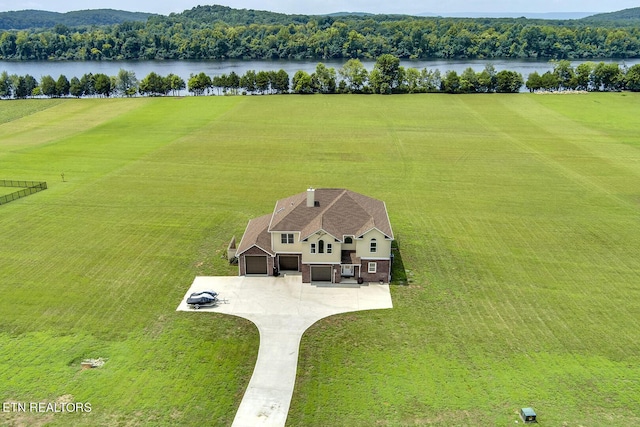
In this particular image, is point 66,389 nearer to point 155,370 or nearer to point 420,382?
point 155,370

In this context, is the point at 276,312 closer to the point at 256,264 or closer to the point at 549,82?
the point at 256,264

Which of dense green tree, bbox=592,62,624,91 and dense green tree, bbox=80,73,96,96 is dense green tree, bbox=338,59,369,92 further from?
dense green tree, bbox=80,73,96,96

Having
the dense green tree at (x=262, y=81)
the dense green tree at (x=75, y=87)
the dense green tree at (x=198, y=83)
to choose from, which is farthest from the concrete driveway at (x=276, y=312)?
the dense green tree at (x=75, y=87)

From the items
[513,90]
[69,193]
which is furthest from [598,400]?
[513,90]

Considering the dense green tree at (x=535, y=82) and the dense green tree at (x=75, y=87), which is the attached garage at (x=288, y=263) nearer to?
the dense green tree at (x=75, y=87)

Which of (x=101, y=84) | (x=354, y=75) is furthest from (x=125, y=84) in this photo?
(x=354, y=75)

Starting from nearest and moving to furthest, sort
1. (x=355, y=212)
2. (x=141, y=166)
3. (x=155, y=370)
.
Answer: (x=155, y=370)
(x=355, y=212)
(x=141, y=166)
